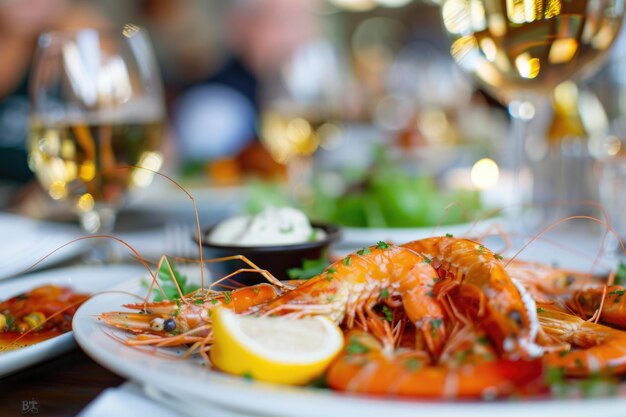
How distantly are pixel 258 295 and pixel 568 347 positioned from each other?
41 centimetres

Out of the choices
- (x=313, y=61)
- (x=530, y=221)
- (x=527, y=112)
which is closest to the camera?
(x=527, y=112)

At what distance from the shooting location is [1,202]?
3.25 metres

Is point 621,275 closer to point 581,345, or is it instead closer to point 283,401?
point 581,345

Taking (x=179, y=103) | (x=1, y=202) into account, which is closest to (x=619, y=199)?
(x=1, y=202)

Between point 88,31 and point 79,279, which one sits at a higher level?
point 88,31

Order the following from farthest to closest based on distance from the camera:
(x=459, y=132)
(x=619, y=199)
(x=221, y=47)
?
(x=221, y=47) → (x=459, y=132) → (x=619, y=199)

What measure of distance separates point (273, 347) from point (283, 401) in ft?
0.42

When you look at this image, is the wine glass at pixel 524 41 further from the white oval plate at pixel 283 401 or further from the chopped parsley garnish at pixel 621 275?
the white oval plate at pixel 283 401

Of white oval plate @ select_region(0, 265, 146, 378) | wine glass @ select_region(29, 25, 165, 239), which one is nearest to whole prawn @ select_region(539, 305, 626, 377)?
white oval plate @ select_region(0, 265, 146, 378)

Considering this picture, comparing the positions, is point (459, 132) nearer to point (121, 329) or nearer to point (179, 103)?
point (179, 103)

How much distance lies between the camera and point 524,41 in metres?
1.27

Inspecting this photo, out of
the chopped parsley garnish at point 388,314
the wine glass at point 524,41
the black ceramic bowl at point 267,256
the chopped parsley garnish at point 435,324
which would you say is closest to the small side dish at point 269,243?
the black ceramic bowl at point 267,256

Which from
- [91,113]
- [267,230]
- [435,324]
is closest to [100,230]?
[91,113]

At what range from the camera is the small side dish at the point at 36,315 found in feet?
2.92
